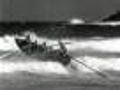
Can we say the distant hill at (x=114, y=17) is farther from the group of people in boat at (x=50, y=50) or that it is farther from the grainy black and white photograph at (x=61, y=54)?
the group of people in boat at (x=50, y=50)

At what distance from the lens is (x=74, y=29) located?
0.53 metres

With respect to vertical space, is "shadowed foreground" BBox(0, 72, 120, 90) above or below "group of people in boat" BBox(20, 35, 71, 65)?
below

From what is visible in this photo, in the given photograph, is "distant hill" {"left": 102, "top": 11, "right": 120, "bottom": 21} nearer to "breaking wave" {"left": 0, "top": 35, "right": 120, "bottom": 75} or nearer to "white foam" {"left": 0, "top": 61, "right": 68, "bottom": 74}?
"breaking wave" {"left": 0, "top": 35, "right": 120, "bottom": 75}

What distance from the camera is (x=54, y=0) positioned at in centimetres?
56

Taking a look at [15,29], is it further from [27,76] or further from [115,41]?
[115,41]

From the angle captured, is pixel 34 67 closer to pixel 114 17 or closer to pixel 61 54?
pixel 61 54

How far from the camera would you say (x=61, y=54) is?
0.51 metres

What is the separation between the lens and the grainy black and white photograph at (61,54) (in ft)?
1.63

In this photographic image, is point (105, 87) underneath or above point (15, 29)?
underneath

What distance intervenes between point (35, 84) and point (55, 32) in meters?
0.12

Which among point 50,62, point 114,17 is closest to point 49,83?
point 50,62

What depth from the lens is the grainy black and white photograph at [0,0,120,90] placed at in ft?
1.63

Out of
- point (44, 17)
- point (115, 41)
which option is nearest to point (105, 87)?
point (115, 41)

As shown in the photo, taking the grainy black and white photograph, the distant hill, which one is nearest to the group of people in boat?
the grainy black and white photograph
